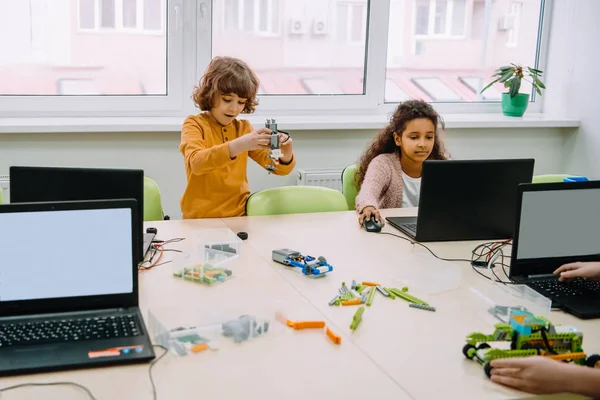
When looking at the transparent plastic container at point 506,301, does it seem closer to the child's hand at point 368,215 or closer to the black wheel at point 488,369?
the black wheel at point 488,369

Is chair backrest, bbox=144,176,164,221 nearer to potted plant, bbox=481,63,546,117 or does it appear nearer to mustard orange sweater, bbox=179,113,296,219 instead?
mustard orange sweater, bbox=179,113,296,219

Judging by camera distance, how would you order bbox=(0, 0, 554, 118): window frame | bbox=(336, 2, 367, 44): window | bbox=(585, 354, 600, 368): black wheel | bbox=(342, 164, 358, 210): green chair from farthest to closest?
bbox=(336, 2, 367, 44): window
bbox=(0, 0, 554, 118): window frame
bbox=(342, 164, 358, 210): green chair
bbox=(585, 354, 600, 368): black wheel

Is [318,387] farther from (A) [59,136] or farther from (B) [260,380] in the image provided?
(A) [59,136]

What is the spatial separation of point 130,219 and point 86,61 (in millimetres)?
2163

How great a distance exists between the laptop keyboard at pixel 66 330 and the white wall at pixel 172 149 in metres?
1.98

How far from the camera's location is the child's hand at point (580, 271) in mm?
1964

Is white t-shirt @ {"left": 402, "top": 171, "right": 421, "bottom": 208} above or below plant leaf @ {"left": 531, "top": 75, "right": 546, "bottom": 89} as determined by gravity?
below

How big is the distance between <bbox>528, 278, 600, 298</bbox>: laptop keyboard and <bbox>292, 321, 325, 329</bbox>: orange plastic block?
0.69 metres

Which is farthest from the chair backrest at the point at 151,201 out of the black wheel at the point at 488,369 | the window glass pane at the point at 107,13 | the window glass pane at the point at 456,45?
the window glass pane at the point at 456,45

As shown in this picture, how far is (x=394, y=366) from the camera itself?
1497 millimetres

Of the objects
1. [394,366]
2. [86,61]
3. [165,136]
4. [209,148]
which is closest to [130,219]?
[394,366]

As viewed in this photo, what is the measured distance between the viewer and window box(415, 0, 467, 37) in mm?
4031

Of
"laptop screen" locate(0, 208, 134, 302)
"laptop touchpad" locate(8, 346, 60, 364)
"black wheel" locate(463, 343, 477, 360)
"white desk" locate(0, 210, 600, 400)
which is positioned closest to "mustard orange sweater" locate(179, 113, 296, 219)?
"white desk" locate(0, 210, 600, 400)

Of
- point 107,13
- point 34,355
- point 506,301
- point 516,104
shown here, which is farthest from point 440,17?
point 34,355
